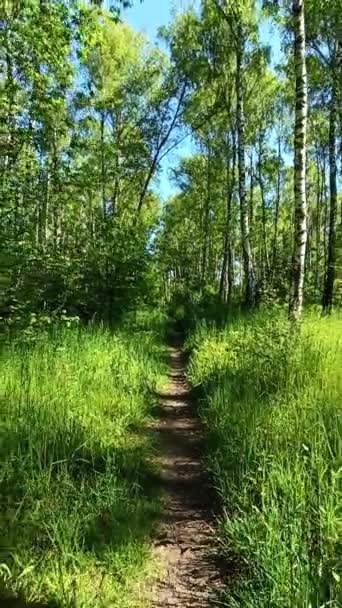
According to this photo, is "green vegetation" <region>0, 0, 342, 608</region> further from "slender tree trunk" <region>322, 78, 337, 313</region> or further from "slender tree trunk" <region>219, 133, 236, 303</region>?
"slender tree trunk" <region>219, 133, 236, 303</region>

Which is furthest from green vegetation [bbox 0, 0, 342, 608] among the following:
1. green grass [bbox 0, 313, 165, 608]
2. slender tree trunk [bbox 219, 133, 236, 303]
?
slender tree trunk [bbox 219, 133, 236, 303]

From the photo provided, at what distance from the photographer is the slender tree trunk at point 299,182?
944 cm

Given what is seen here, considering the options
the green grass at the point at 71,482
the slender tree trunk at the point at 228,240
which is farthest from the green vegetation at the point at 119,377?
the slender tree trunk at the point at 228,240

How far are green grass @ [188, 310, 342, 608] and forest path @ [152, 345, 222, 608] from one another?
191 millimetres

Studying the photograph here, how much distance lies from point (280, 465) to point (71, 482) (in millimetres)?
1748

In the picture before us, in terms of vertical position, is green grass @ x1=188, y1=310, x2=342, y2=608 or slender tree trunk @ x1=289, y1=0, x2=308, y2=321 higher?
slender tree trunk @ x1=289, y1=0, x2=308, y2=321

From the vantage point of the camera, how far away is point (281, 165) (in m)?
36.3

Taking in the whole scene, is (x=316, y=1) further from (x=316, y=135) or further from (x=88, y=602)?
(x=88, y=602)

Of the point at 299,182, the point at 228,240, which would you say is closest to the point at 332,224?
the point at 299,182

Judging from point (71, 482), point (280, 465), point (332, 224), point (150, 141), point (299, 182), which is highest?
point (150, 141)

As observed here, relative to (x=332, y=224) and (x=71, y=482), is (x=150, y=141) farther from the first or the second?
(x=71, y=482)

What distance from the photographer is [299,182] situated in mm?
9766

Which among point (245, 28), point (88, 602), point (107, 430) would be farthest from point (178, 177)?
point (88, 602)

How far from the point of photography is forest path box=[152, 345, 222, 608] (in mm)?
3947
